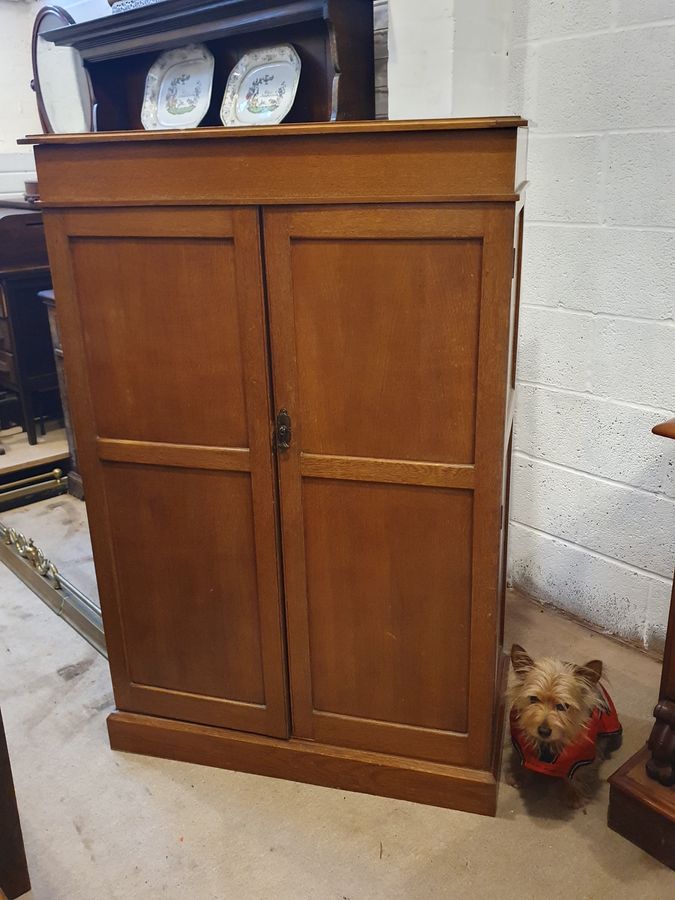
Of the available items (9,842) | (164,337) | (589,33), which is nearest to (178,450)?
(164,337)

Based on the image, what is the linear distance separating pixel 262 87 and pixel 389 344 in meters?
0.91

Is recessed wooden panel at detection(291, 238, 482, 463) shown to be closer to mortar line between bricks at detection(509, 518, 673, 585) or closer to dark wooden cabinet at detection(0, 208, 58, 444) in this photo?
mortar line between bricks at detection(509, 518, 673, 585)

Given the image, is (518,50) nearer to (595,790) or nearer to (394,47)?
(394,47)

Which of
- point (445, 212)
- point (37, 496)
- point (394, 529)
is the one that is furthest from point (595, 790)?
point (37, 496)

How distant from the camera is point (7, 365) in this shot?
360cm

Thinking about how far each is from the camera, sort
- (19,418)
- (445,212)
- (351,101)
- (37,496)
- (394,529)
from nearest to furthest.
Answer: (445,212) → (394,529) → (351,101) → (37,496) → (19,418)

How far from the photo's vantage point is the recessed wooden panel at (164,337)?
5.07 ft

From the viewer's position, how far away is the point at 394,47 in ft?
6.72

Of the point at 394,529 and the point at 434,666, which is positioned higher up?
the point at 394,529

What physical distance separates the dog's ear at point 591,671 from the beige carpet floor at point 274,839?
0.26 meters

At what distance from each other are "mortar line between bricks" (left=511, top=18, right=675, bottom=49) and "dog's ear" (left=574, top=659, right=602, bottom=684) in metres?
1.43

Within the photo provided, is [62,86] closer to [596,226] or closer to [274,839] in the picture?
[596,226]

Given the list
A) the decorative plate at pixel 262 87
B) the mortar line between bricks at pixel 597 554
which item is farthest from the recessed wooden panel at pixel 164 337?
the mortar line between bricks at pixel 597 554

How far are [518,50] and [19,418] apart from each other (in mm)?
2848
